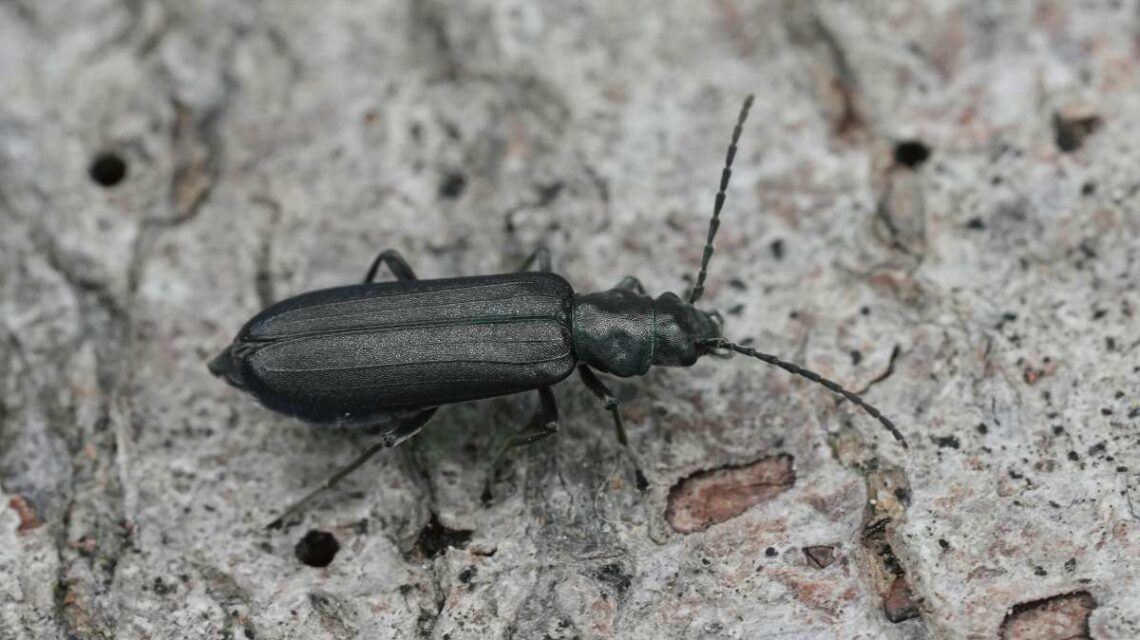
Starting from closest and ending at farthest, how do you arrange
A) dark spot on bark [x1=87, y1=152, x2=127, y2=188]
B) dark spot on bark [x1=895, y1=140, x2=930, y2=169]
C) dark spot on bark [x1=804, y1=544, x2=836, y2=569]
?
dark spot on bark [x1=804, y1=544, x2=836, y2=569]
dark spot on bark [x1=895, y1=140, x2=930, y2=169]
dark spot on bark [x1=87, y1=152, x2=127, y2=188]

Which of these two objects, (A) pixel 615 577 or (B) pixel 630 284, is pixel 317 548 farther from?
(B) pixel 630 284

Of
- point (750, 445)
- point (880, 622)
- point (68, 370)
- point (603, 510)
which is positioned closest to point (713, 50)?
point (750, 445)

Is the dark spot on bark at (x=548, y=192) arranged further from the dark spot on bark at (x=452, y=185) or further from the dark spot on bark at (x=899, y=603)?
the dark spot on bark at (x=899, y=603)

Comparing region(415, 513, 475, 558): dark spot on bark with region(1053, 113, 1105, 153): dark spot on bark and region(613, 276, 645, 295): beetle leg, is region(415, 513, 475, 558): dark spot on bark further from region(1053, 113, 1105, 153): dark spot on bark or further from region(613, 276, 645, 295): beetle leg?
region(1053, 113, 1105, 153): dark spot on bark

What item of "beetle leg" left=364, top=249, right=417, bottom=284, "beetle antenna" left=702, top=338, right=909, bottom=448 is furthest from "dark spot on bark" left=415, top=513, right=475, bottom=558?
"beetle antenna" left=702, top=338, right=909, bottom=448

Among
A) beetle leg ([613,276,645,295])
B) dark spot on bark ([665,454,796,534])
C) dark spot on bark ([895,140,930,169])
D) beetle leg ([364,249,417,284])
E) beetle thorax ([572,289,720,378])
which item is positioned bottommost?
dark spot on bark ([665,454,796,534])

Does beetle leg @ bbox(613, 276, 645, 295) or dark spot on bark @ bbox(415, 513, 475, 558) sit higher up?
beetle leg @ bbox(613, 276, 645, 295)

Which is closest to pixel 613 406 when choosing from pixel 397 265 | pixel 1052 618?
pixel 397 265

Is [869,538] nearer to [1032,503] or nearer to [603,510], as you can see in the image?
[1032,503]
